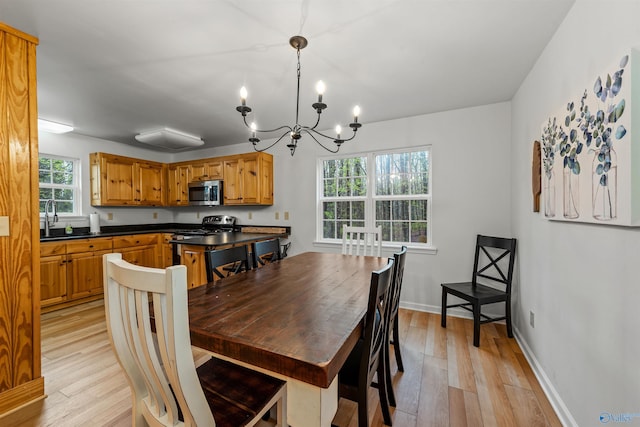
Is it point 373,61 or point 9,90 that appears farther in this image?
point 373,61

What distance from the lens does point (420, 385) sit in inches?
75.4

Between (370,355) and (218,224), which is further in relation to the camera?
(218,224)

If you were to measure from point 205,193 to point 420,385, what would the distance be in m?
4.01

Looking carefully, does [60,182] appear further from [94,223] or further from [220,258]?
[220,258]

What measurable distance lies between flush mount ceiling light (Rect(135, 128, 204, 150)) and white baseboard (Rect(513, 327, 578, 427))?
15.1ft

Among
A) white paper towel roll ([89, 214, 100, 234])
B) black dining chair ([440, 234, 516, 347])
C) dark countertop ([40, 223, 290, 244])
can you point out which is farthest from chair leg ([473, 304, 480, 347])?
white paper towel roll ([89, 214, 100, 234])

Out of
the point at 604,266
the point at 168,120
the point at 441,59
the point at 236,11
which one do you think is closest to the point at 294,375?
the point at 604,266

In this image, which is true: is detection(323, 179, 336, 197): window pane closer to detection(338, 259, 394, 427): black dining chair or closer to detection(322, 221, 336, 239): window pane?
detection(322, 221, 336, 239): window pane

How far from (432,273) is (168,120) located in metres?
3.80

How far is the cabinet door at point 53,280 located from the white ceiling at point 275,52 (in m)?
1.78

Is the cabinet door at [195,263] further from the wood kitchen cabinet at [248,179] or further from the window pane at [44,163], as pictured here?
the window pane at [44,163]

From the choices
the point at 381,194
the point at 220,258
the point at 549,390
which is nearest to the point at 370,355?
the point at 220,258

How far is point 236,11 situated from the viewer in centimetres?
158

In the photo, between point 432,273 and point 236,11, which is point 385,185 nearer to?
point 432,273
